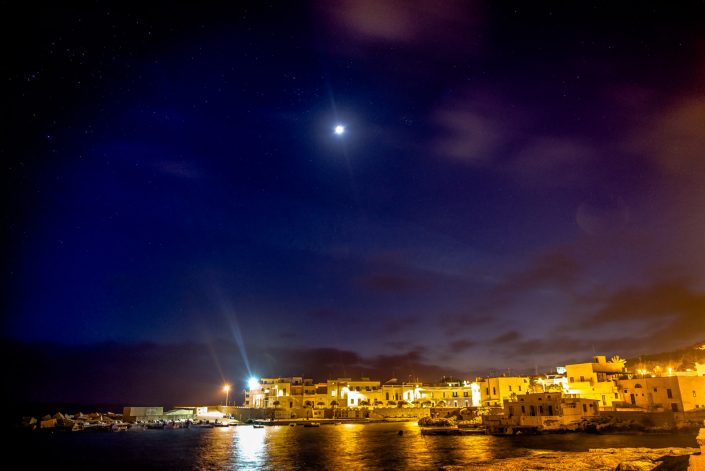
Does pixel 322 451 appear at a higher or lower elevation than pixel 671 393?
lower

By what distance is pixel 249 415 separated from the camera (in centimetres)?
11625

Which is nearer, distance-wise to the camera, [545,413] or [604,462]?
[604,462]

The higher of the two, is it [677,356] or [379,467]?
[677,356]

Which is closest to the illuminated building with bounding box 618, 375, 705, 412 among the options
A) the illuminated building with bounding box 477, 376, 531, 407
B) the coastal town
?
the coastal town

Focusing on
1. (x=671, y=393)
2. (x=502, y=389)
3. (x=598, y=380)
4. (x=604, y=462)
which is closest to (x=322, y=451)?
(x=604, y=462)

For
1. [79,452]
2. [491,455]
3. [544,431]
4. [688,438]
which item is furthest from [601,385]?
[79,452]

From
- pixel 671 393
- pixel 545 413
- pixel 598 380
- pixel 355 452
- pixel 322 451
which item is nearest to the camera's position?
pixel 355 452

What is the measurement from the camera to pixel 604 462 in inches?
1298

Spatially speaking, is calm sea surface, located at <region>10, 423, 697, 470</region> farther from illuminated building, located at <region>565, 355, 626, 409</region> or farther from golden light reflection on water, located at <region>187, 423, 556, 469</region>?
illuminated building, located at <region>565, 355, 626, 409</region>

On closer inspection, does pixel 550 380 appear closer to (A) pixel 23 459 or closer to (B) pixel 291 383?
(B) pixel 291 383

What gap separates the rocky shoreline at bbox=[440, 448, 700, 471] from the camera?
93.4 feet

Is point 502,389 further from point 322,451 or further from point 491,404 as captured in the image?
point 322,451

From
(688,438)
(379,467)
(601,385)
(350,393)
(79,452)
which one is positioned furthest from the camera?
(350,393)

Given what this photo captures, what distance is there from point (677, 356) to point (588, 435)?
111213 mm
